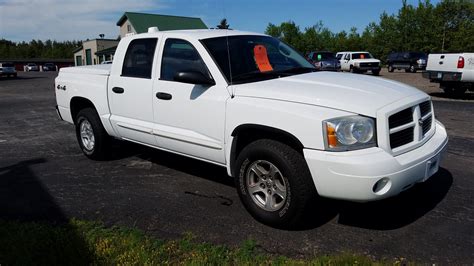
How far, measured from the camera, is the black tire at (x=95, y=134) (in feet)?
19.4

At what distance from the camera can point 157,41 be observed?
5.01 meters

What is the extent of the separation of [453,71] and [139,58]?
1117cm

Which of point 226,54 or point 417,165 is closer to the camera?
point 417,165

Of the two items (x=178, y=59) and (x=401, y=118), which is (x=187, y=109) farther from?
(x=401, y=118)

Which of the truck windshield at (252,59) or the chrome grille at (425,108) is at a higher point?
the truck windshield at (252,59)

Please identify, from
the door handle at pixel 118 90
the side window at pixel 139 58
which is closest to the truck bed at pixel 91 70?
the door handle at pixel 118 90

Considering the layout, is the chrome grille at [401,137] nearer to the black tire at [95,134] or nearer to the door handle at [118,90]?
the door handle at [118,90]

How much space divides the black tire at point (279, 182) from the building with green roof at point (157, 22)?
156 ft

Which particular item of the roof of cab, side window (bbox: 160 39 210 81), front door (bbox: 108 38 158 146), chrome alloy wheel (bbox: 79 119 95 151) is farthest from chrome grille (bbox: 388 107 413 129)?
chrome alloy wheel (bbox: 79 119 95 151)

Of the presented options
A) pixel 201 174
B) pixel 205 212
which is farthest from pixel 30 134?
pixel 205 212

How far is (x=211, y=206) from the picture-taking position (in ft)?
14.6

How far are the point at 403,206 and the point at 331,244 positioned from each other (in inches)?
47.6

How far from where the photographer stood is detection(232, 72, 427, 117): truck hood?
3430 millimetres

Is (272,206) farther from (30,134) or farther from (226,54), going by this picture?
(30,134)
